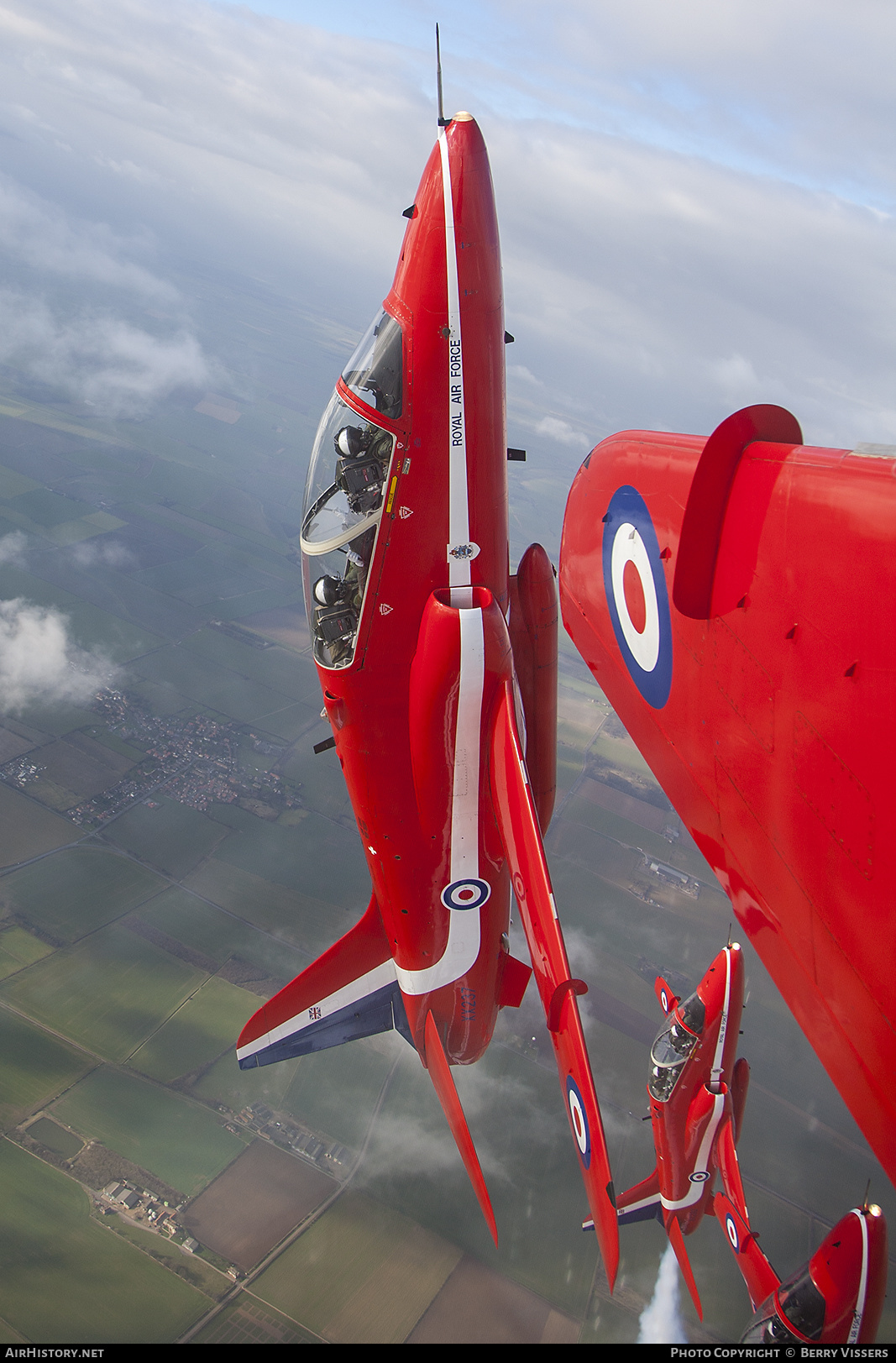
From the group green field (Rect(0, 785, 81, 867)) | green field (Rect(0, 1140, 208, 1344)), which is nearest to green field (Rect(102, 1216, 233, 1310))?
green field (Rect(0, 1140, 208, 1344))

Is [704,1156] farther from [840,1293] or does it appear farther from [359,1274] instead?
[359,1274]

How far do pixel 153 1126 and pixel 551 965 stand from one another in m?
28.0

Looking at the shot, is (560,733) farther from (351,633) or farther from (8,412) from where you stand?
(8,412)

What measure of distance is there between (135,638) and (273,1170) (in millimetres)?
47780

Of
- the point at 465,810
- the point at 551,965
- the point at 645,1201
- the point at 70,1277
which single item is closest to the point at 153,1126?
the point at 70,1277

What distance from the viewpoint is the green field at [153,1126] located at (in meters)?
25.7

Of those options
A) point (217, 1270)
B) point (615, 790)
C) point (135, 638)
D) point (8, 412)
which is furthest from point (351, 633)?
point (8, 412)

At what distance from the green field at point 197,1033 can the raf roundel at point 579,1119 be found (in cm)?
2781

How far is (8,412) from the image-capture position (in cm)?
9600

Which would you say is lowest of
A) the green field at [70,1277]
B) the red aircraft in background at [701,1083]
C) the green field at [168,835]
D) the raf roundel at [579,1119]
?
the green field at [168,835]

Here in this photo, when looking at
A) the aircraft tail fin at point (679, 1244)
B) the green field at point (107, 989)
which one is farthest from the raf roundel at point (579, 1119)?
the green field at point (107, 989)

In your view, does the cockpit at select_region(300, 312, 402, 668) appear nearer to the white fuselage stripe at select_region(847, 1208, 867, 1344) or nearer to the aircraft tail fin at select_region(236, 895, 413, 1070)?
the aircraft tail fin at select_region(236, 895, 413, 1070)

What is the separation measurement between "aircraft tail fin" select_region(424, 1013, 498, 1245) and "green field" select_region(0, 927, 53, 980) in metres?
29.9

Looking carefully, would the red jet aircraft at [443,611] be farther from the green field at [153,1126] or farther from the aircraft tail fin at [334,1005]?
the green field at [153,1126]
